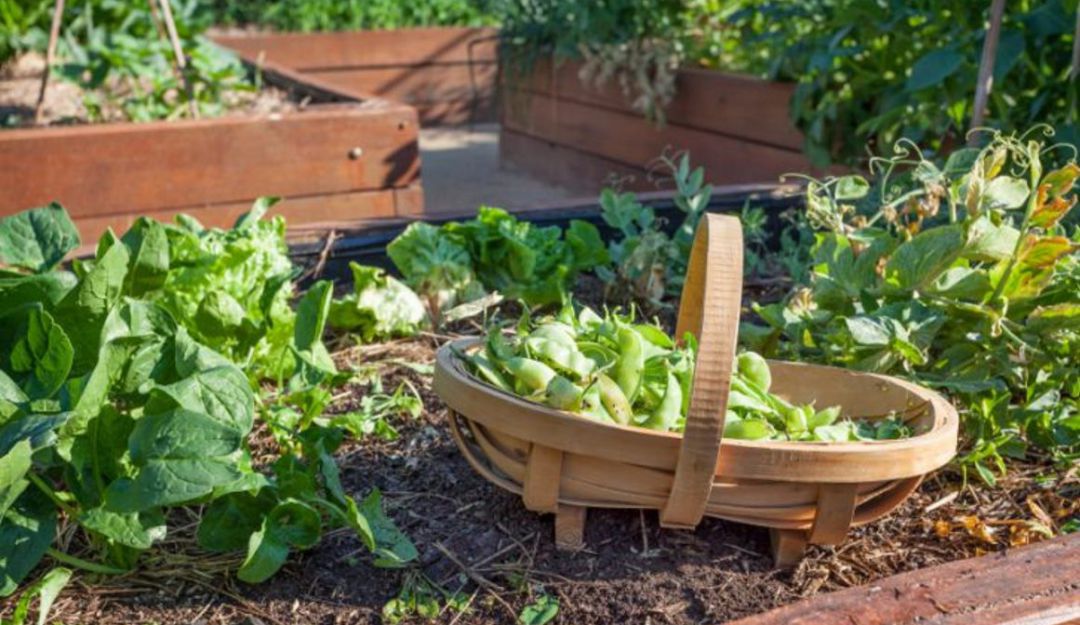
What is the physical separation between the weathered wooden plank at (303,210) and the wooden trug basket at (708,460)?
7.50 ft

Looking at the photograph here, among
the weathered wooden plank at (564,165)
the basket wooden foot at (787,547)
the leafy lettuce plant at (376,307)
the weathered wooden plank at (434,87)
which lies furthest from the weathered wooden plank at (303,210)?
the weathered wooden plank at (434,87)

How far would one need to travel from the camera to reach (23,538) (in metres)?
1.38

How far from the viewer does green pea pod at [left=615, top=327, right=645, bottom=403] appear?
1.46 meters

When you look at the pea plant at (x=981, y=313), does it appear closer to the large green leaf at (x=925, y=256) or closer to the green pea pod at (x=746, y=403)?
the large green leaf at (x=925, y=256)

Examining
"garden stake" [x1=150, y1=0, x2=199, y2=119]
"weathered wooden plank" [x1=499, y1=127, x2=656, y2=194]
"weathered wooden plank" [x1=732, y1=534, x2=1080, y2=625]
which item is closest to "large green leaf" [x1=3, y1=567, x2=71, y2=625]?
"weathered wooden plank" [x1=732, y1=534, x2=1080, y2=625]

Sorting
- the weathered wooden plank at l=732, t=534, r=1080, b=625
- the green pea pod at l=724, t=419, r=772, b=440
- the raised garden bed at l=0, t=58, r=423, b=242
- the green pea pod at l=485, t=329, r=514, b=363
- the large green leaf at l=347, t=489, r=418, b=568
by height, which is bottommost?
the raised garden bed at l=0, t=58, r=423, b=242

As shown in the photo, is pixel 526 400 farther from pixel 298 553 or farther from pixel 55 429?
pixel 55 429

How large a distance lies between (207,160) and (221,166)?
0.15ft

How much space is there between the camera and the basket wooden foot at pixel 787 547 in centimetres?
143

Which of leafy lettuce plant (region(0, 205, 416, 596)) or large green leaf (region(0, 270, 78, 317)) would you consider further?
large green leaf (region(0, 270, 78, 317))

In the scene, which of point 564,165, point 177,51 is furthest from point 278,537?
point 564,165

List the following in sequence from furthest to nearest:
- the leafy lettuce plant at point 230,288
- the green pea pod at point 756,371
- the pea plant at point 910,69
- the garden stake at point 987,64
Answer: the pea plant at point 910,69 → the garden stake at point 987,64 → the leafy lettuce plant at point 230,288 → the green pea pod at point 756,371

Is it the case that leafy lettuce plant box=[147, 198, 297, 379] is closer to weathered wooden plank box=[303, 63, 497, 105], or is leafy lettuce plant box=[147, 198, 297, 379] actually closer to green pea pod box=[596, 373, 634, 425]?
green pea pod box=[596, 373, 634, 425]

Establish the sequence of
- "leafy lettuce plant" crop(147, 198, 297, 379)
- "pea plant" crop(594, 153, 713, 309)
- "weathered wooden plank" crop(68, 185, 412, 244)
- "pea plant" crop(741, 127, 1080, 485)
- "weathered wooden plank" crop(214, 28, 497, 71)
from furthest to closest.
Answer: "weathered wooden plank" crop(214, 28, 497, 71)
"weathered wooden plank" crop(68, 185, 412, 244)
"pea plant" crop(594, 153, 713, 309)
"leafy lettuce plant" crop(147, 198, 297, 379)
"pea plant" crop(741, 127, 1080, 485)
